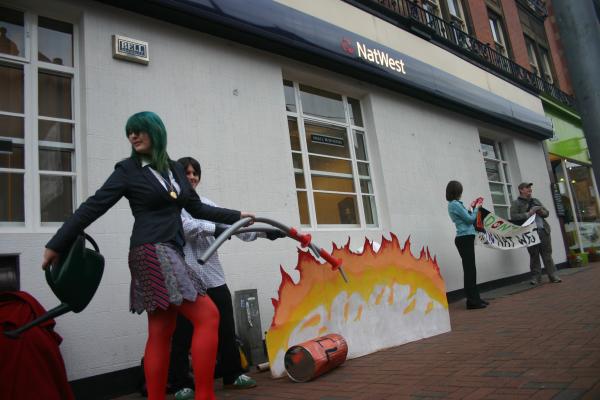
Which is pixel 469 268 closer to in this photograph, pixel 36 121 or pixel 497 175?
pixel 497 175

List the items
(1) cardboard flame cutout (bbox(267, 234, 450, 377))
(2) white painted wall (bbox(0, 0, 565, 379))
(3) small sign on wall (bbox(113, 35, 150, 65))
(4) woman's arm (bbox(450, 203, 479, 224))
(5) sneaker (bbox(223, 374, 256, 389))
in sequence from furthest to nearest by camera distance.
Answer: (4) woman's arm (bbox(450, 203, 479, 224)) < (3) small sign on wall (bbox(113, 35, 150, 65)) < (2) white painted wall (bbox(0, 0, 565, 379)) < (1) cardboard flame cutout (bbox(267, 234, 450, 377)) < (5) sneaker (bbox(223, 374, 256, 389))

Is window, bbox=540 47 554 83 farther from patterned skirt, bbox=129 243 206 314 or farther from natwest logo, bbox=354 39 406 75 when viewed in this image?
patterned skirt, bbox=129 243 206 314

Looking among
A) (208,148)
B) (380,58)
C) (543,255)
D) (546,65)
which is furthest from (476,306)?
(546,65)

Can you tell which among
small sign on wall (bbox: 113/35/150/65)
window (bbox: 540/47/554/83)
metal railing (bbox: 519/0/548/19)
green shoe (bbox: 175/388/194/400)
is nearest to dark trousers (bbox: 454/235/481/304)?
green shoe (bbox: 175/388/194/400)

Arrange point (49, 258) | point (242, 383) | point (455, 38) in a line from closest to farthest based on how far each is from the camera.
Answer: point (49, 258) < point (242, 383) < point (455, 38)

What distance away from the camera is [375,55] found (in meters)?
7.47

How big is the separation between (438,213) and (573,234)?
781 centimetres

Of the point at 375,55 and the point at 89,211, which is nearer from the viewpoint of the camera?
the point at 89,211

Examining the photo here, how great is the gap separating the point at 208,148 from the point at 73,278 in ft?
10.0

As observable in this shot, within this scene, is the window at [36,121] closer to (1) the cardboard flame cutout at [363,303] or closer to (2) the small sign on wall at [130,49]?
(2) the small sign on wall at [130,49]

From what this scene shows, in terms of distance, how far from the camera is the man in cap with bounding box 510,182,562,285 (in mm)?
8742

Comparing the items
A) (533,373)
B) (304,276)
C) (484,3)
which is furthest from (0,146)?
(484,3)

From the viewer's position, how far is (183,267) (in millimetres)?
2447

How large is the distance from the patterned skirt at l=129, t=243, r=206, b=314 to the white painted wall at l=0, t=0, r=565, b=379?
193 cm
